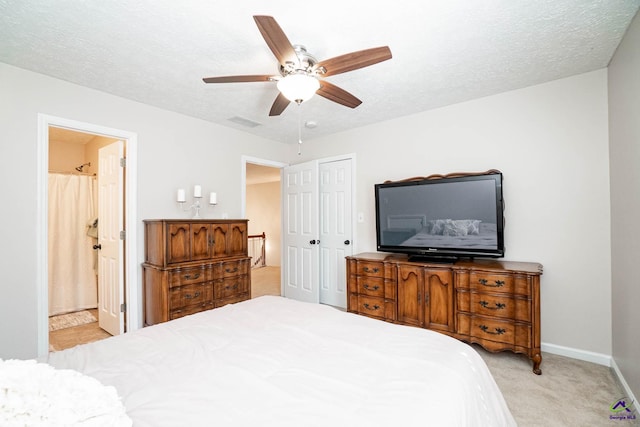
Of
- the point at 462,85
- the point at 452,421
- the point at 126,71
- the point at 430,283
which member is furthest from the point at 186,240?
the point at 462,85

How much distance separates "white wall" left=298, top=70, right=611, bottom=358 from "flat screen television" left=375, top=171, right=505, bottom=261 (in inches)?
11.9

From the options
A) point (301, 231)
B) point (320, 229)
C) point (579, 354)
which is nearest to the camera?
point (579, 354)

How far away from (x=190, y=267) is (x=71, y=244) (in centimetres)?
257

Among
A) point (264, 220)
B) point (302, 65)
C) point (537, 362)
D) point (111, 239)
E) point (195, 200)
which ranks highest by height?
point (302, 65)

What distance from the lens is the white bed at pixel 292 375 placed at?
2.85 ft

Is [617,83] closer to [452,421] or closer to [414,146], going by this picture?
[414,146]

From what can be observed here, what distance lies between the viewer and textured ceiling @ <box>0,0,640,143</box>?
5.62ft

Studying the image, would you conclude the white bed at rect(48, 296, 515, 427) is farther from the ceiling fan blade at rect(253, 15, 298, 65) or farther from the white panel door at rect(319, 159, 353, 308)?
the white panel door at rect(319, 159, 353, 308)

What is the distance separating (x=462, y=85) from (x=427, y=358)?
254cm

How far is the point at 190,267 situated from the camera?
299cm

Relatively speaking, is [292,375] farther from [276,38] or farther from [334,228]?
[334,228]

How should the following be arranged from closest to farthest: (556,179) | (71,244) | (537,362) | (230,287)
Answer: (537,362)
(556,179)
(230,287)
(71,244)

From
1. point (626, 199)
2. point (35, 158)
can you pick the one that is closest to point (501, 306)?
point (626, 199)

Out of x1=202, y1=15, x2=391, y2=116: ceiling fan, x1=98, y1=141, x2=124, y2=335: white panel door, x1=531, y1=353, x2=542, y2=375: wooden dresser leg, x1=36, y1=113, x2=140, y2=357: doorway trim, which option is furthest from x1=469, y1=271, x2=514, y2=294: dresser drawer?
x1=98, y1=141, x2=124, y2=335: white panel door
